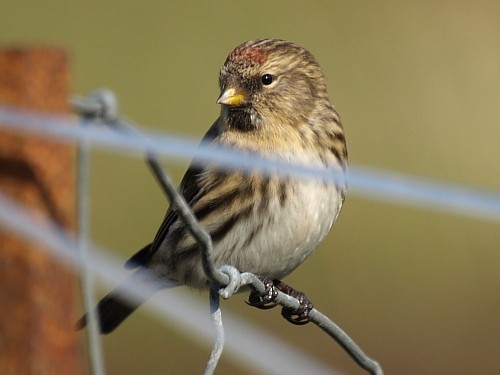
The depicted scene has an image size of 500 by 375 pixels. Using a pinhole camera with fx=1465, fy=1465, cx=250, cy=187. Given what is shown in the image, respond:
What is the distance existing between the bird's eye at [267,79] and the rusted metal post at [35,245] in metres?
1.35

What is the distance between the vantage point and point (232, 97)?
3.12 meters

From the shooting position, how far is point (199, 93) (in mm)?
6457

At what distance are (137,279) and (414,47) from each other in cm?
390

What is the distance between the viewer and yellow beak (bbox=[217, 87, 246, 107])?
122 inches

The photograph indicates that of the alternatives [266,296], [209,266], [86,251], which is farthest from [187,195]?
[86,251]

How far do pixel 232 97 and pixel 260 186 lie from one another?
0.25 meters

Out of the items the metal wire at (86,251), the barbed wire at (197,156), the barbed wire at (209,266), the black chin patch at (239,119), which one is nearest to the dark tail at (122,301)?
the black chin patch at (239,119)

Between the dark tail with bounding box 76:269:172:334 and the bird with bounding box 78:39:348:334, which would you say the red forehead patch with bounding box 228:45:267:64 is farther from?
the dark tail with bounding box 76:269:172:334

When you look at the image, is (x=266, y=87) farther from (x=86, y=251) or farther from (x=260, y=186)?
(x=86, y=251)

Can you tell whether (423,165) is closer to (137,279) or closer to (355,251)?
(355,251)

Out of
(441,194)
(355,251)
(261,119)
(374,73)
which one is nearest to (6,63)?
(441,194)

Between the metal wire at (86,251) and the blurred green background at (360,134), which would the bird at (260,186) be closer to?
→ the metal wire at (86,251)

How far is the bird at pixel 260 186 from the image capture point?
117 inches

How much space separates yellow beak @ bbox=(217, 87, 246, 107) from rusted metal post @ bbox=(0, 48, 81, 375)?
1.21 meters
